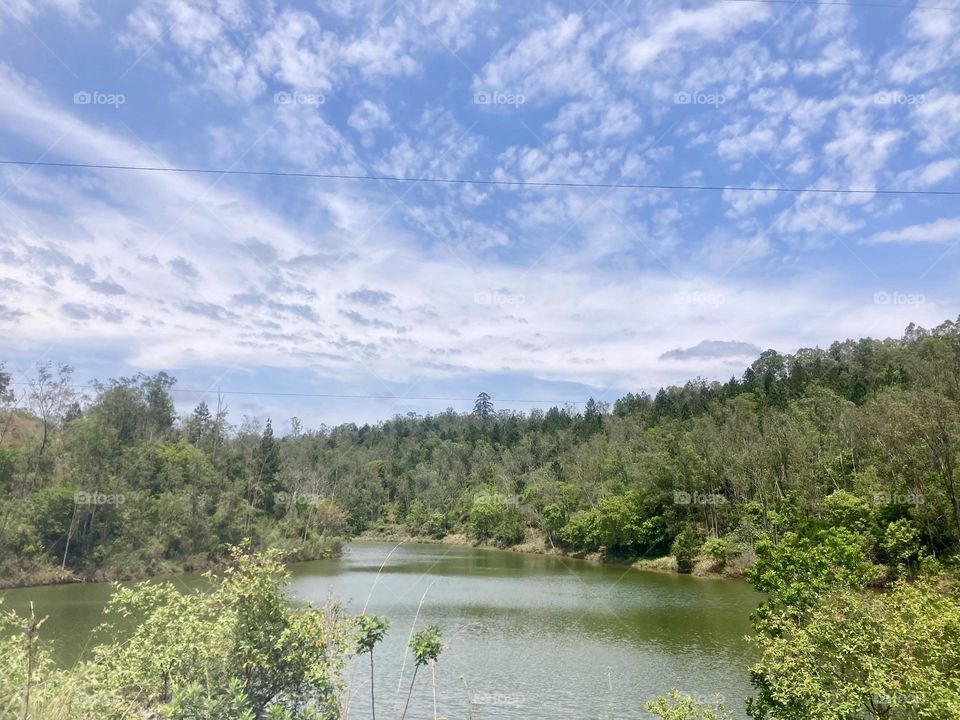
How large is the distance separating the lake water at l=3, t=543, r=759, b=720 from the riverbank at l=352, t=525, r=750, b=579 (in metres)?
2.64

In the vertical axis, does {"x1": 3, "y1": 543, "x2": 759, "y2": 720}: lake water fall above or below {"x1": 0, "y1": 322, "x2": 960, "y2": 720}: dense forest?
below

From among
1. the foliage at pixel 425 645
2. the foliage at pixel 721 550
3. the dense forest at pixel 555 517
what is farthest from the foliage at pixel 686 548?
the foliage at pixel 425 645

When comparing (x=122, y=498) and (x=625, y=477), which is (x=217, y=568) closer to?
(x=122, y=498)

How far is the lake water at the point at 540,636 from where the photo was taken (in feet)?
57.8

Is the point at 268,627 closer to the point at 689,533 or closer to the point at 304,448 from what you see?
the point at 689,533

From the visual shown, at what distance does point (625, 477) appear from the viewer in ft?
225

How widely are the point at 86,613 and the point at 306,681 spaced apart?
3164 centimetres

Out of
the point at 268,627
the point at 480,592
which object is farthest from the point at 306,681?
the point at 480,592

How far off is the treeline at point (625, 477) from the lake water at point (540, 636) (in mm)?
5781

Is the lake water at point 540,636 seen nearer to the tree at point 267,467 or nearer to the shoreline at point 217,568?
the shoreline at point 217,568

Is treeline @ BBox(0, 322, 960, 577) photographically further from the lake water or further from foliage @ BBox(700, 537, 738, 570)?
the lake water

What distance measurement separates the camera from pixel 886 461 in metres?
37.5

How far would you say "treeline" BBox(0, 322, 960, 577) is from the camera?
34.2m

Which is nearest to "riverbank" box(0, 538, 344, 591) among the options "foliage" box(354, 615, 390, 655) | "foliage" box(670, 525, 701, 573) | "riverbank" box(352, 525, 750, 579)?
"riverbank" box(352, 525, 750, 579)
